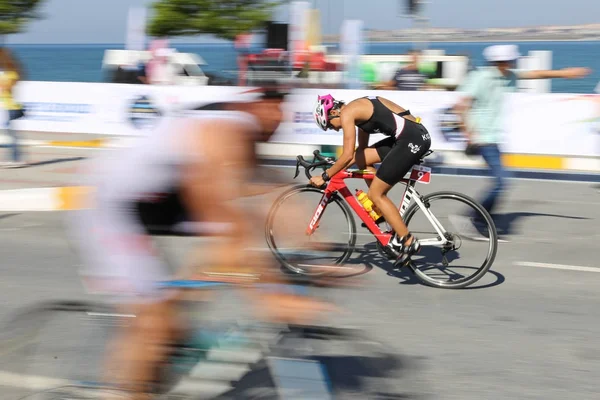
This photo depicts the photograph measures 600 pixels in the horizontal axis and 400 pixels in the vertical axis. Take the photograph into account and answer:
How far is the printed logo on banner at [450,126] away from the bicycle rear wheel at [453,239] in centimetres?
600

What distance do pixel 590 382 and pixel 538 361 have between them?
392 millimetres

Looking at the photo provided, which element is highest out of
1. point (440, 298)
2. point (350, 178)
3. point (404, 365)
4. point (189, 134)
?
point (189, 134)

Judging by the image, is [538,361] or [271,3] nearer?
[538,361]

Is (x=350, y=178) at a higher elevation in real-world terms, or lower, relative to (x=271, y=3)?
lower

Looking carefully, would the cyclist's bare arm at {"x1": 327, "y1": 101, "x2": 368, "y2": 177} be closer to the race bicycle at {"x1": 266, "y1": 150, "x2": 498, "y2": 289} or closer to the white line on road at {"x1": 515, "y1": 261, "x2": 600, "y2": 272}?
the race bicycle at {"x1": 266, "y1": 150, "x2": 498, "y2": 289}

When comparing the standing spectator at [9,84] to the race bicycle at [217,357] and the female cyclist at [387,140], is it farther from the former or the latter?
the race bicycle at [217,357]

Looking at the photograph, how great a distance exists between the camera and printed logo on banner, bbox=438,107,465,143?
12703mm

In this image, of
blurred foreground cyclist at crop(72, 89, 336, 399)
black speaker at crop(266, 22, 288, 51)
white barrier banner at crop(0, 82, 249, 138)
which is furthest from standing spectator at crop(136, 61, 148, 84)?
blurred foreground cyclist at crop(72, 89, 336, 399)

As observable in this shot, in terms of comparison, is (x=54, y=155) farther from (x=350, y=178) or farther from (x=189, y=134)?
(x=189, y=134)

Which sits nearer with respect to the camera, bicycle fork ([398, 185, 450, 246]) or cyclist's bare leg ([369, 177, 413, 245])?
cyclist's bare leg ([369, 177, 413, 245])

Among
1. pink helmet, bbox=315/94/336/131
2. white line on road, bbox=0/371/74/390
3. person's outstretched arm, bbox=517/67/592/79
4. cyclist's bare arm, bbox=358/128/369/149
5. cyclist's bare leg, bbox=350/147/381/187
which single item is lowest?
white line on road, bbox=0/371/74/390

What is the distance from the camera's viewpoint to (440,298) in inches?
252

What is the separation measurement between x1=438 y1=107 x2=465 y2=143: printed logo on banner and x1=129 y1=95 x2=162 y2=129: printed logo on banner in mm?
5052

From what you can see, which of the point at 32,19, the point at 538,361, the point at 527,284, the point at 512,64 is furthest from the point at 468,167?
the point at 32,19
